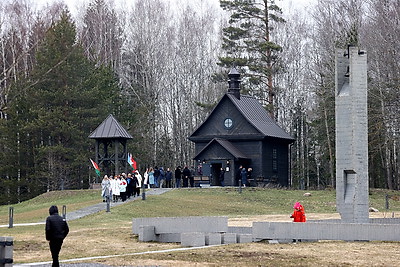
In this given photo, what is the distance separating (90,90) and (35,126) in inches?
212

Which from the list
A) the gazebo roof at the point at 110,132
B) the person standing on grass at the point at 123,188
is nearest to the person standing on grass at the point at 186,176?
the gazebo roof at the point at 110,132

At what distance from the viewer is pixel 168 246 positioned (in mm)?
27328

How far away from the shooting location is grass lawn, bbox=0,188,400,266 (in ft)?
73.8

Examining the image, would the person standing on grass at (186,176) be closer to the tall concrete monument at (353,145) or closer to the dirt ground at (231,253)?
the dirt ground at (231,253)

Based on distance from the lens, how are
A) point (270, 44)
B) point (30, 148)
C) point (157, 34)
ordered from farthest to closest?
1. point (157, 34)
2. point (270, 44)
3. point (30, 148)

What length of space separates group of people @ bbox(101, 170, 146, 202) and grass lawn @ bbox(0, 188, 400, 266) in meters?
1.07

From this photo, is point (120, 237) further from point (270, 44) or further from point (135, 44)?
point (135, 44)

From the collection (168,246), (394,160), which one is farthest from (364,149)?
(394,160)

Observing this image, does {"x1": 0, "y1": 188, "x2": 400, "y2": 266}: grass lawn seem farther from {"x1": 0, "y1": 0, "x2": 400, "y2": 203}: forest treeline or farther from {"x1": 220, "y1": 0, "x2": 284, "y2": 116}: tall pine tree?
{"x1": 220, "y1": 0, "x2": 284, "y2": 116}: tall pine tree

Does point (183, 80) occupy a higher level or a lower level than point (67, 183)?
higher

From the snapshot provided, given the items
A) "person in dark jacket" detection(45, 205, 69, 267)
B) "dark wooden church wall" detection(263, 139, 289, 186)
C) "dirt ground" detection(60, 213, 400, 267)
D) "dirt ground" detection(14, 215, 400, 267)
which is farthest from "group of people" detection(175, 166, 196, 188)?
"person in dark jacket" detection(45, 205, 69, 267)

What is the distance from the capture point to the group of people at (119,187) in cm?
4656

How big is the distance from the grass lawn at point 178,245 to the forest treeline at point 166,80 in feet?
31.8

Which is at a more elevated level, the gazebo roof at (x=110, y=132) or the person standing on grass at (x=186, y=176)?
the gazebo roof at (x=110, y=132)
